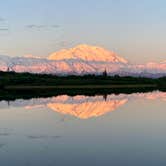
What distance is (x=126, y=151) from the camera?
47.3 feet

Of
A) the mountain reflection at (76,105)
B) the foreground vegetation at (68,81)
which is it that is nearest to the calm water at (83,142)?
the mountain reflection at (76,105)

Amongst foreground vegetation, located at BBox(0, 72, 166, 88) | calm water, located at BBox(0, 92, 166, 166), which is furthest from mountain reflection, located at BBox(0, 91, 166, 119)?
foreground vegetation, located at BBox(0, 72, 166, 88)

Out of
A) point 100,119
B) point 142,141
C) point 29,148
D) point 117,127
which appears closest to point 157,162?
point 142,141

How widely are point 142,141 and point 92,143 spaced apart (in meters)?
2.03

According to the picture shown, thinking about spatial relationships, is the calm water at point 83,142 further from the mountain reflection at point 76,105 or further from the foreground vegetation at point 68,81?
the foreground vegetation at point 68,81

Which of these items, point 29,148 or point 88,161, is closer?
point 88,161

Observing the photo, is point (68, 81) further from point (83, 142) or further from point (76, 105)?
point (83, 142)

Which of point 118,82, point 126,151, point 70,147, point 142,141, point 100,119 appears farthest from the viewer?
point 118,82

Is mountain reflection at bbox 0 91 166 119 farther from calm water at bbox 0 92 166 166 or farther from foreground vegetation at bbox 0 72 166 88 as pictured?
foreground vegetation at bbox 0 72 166 88

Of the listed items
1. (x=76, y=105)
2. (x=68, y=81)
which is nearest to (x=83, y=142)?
(x=76, y=105)

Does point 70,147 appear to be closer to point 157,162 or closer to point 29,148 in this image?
point 29,148

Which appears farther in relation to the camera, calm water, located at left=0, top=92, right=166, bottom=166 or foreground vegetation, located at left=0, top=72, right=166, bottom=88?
foreground vegetation, located at left=0, top=72, right=166, bottom=88

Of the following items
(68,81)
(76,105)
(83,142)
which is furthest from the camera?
(68,81)

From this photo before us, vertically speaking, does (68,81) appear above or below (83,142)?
below
